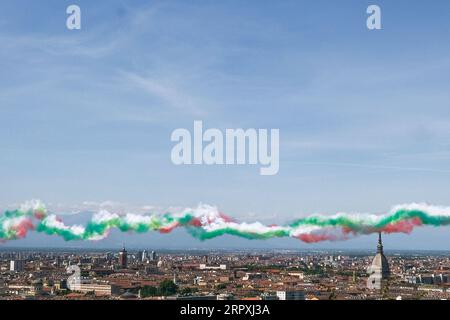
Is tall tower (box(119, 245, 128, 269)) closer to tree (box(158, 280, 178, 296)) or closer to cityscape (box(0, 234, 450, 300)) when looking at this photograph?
cityscape (box(0, 234, 450, 300))

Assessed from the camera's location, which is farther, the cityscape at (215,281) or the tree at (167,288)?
the tree at (167,288)

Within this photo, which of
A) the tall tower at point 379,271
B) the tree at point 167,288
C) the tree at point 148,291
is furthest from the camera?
the tall tower at point 379,271

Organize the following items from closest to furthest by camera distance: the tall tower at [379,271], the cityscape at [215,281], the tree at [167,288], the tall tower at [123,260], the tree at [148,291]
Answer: the cityscape at [215,281], the tree at [148,291], the tree at [167,288], the tall tower at [379,271], the tall tower at [123,260]

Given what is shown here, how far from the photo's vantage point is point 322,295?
2108 centimetres

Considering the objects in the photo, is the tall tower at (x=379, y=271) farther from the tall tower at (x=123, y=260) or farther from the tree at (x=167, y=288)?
the tall tower at (x=123, y=260)

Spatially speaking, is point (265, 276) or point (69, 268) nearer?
point (265, 276)

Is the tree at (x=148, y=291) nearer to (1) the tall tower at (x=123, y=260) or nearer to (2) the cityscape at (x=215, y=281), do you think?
(2) the cityscape at (x=215, y=281)

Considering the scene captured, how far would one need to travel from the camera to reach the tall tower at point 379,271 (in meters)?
27.7

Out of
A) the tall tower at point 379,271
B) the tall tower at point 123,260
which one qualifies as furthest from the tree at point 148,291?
the tall tower at point 123,260

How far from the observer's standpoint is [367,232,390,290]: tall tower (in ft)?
90.9

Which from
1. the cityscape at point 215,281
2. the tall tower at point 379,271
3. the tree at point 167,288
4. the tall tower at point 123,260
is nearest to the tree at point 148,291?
the cityscape at point 215,281
